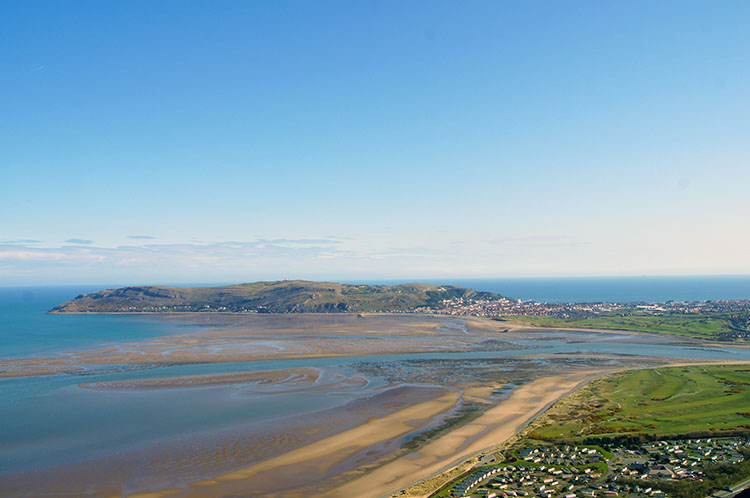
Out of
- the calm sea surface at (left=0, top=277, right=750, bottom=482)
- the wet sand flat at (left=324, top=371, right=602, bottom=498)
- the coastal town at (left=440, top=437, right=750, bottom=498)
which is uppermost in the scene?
the coastal town at (left=440, top=437, right=750, bottom=498)

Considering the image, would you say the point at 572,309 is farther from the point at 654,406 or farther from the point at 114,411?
the point at 114,411

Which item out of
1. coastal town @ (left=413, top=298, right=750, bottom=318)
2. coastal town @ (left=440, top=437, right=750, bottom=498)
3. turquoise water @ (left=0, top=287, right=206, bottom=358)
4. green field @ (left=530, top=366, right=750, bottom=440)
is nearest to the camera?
coastal town @ (left=440, top=437, right=750, bottom=498)

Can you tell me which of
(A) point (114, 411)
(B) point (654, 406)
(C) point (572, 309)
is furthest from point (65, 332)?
(C) point (572, 309)

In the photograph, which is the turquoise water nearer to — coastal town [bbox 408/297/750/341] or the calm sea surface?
the calm sea surface

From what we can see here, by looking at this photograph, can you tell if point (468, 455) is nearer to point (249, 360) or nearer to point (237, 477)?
point (237, 477)

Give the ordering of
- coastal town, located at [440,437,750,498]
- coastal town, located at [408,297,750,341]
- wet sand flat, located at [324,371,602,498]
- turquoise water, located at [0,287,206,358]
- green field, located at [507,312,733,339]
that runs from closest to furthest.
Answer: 1. coastal town, located at [440,437,750,498]
2. wet sand flat, located at [324,371,602,498]
3. turquoise water, located at [0,287,206,358]
4. green field, located at [507,312,733,339]
5. coastal town, located at [408,297,750,341]

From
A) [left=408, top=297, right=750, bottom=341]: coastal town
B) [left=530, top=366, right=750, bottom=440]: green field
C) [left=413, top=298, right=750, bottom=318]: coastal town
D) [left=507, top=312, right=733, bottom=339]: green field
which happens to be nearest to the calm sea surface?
[left=530, top=366, right=750, bottom=440]: green field

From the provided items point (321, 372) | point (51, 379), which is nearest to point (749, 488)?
point (321, 372)
